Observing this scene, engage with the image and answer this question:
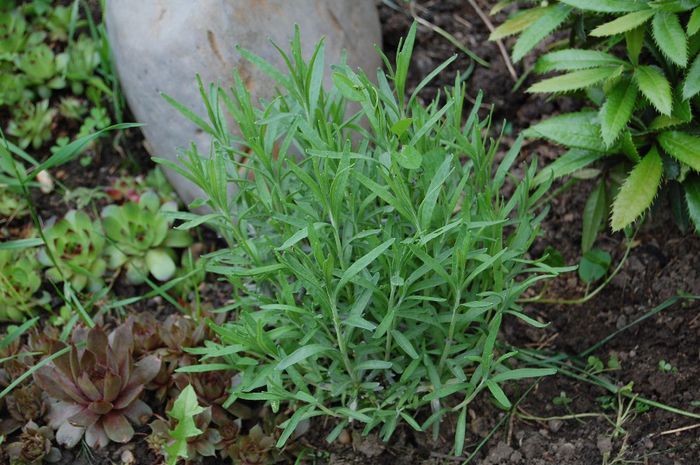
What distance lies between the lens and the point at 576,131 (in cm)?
284

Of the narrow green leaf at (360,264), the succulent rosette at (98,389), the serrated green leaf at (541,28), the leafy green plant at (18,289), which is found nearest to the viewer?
the narrow green leaf at (360,264)

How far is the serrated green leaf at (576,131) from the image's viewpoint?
9.21 ft

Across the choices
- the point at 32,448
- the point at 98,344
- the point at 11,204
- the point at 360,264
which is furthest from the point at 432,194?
the point at 11,204

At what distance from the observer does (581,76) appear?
281cm

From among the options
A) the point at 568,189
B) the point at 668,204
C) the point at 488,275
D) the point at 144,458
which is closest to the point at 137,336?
the point at 144,458

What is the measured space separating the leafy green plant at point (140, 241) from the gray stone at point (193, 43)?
0.64 feet

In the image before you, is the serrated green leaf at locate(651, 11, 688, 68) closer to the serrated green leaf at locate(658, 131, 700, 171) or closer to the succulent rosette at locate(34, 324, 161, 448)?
the serrated green leaf at locate(658, 131, 700, 171)

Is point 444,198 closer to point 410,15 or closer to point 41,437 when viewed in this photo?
point 41,437

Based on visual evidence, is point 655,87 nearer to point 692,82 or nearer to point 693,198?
point 692,82

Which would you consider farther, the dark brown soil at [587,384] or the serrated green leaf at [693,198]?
the serrated green leaf at [693,198]

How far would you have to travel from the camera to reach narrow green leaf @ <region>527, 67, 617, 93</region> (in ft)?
9.09

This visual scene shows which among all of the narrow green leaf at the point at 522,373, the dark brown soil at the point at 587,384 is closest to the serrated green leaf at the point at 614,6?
the dark brown soil at the point at 587,384

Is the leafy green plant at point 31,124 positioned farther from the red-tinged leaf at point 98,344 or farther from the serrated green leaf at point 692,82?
the serrated green leaf at point 692,82

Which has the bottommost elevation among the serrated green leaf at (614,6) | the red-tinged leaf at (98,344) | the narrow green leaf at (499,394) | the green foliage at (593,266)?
the red-tinged leaf at (98,344)
